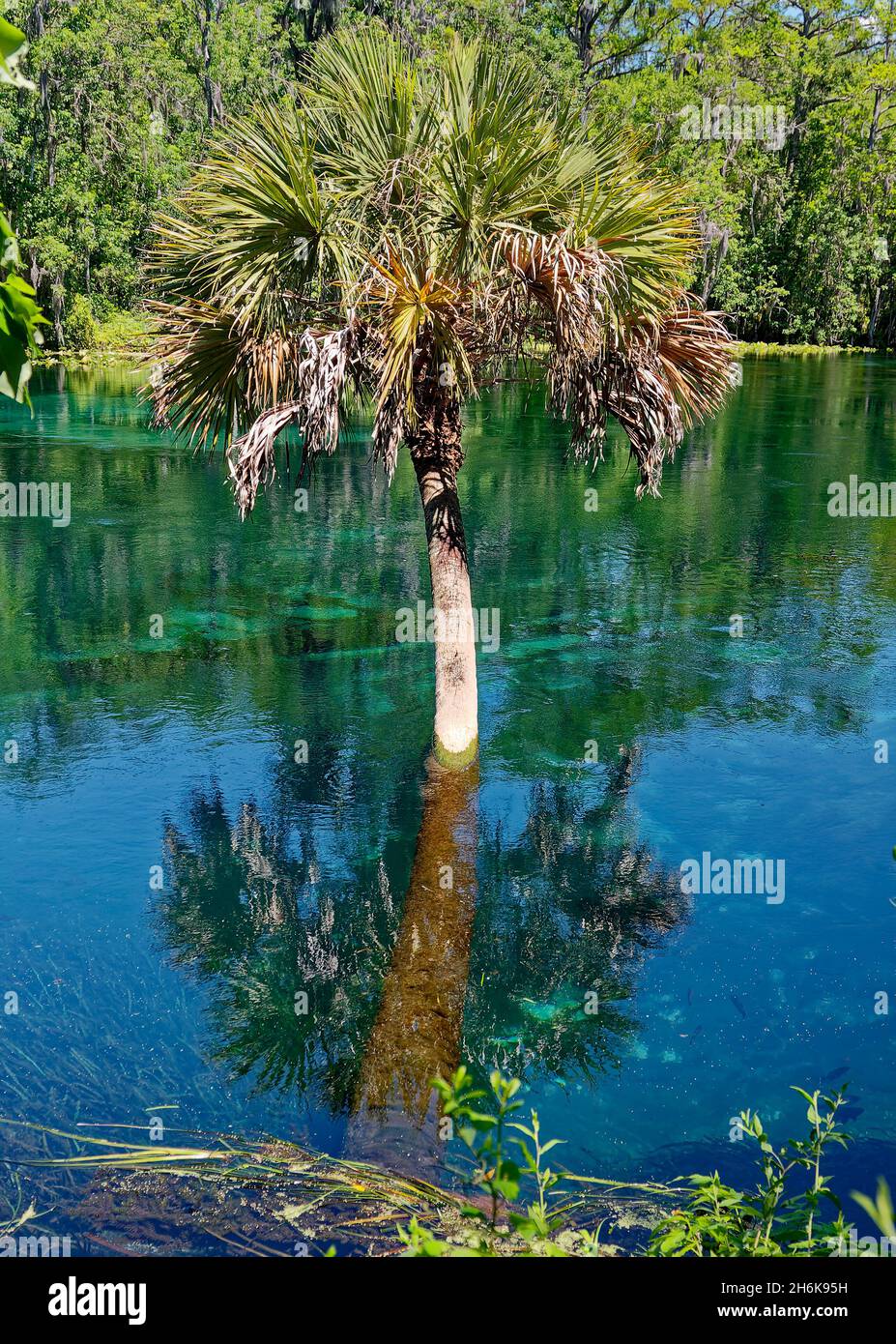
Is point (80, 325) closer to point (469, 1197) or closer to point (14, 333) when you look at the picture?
point (469, 1197)

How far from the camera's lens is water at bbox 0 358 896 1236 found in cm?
677

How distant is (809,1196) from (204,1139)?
11.0 ft

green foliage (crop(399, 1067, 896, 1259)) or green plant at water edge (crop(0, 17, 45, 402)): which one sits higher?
green plant at water edge (crop(0, 17, 45, 402))

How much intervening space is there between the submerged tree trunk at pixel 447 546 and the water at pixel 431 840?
110 centimetres

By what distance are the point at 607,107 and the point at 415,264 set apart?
35903mm

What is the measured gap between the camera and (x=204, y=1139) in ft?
20.0

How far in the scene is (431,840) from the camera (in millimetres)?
9641

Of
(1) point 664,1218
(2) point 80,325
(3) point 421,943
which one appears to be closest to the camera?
(1) point 664,1218

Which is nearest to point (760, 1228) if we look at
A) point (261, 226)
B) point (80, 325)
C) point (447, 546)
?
point (447, 546)

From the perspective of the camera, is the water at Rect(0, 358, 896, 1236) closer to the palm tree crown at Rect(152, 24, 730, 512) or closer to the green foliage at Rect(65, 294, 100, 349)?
the palm tree crown at Rect(152, 24, 730, 512)

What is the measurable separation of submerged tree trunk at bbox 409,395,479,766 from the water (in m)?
1.10

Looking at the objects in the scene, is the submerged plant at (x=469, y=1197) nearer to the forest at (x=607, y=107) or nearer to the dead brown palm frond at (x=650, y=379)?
the dead brown palm frond at (x=650, y=379)

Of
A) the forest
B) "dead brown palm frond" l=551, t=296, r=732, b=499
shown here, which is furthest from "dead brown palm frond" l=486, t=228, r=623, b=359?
the forest
